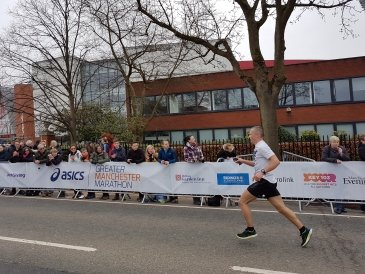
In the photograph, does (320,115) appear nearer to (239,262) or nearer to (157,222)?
(157,222)

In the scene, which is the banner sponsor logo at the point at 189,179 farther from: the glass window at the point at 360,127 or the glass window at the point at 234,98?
the glass window at the point at 234,98

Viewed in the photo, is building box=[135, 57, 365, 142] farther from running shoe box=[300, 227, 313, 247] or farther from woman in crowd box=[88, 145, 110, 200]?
running shoe box=[300, 227, 313, 247]

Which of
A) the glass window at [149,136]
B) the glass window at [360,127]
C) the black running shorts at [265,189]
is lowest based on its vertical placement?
the black running shorts at [265,189]

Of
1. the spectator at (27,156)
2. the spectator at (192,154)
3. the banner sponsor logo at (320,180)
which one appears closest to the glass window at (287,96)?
the spectator at (192,154)

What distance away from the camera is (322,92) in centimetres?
2708

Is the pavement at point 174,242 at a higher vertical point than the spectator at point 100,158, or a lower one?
lower

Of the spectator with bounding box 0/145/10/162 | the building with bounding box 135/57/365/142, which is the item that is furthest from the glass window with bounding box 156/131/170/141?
the spectator with bounding box 0/145/10/162

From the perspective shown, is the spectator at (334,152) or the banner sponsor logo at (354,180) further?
the spectator at (334,152)

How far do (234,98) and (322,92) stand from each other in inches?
252

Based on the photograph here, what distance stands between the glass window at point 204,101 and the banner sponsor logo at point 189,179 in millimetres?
20276

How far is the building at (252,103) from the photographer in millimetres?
26219

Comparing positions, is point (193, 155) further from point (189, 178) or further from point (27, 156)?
point (27, 156)

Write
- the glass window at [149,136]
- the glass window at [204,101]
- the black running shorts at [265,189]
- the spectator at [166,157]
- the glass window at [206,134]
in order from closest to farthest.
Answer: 1. the black running shorts at [265,189]
2. the spectator at [166,157]
3. the glass window at [206,134]
4. the glass window at [204,101]
5. the glass window at [149,136]

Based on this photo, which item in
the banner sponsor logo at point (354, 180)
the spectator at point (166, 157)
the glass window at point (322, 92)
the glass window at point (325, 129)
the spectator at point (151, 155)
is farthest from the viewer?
the glass window at point (322, 92)
